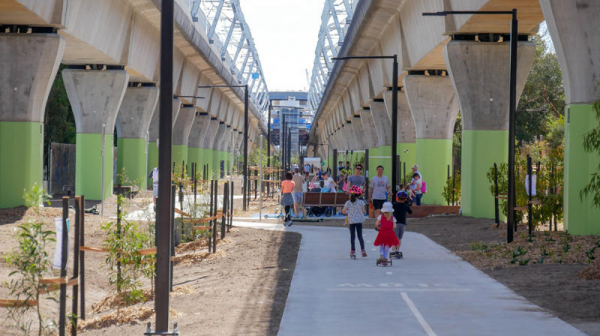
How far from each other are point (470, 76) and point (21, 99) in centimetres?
1471

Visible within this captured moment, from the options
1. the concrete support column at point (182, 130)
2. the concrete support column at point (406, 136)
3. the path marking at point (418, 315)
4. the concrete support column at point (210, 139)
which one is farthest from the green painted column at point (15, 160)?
the concrete support column at point (210, 139)

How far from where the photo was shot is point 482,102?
2889 centimetres

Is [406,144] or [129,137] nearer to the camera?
[129,137]

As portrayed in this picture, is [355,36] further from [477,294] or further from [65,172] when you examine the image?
[477,294]

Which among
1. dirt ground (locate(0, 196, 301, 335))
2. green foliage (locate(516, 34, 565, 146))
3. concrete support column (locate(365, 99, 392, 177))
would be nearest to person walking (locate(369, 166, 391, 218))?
dirt ground (locate(0, 196, 301, 335))

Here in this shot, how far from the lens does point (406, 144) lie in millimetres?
48750

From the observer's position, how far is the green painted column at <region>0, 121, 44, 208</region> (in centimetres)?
2548

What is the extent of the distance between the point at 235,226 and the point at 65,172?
16.6 metres

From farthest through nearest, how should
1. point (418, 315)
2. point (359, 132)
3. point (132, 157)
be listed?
point (359, 132), point (132, 157), point (418, 315)

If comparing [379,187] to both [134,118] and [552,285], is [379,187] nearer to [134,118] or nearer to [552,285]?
[552,285]

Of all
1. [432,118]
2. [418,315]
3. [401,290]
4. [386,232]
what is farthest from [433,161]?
[418,315]

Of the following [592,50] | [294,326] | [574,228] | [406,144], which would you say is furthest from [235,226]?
[406,144]

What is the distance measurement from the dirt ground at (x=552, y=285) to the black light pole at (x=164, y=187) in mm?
5127

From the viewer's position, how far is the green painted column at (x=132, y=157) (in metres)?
45.6
